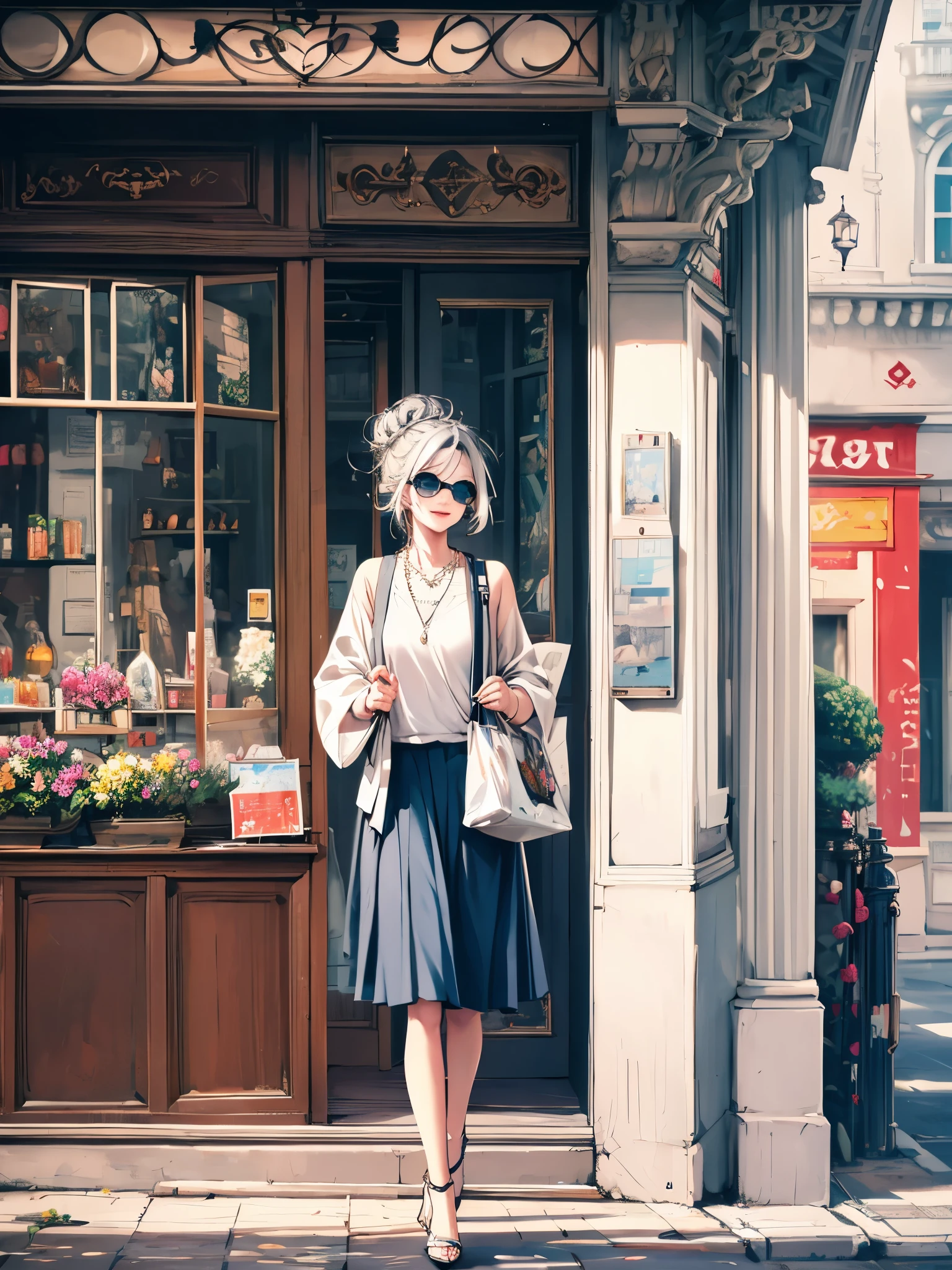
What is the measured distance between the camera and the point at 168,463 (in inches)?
187

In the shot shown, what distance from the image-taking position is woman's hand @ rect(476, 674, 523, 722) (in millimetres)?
3854

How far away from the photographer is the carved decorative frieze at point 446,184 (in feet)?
14.9

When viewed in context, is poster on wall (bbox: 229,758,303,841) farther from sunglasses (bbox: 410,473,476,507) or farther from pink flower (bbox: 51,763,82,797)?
sunglasses (bbox: 410,473,476,507)

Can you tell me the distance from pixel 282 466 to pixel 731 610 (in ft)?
6.25

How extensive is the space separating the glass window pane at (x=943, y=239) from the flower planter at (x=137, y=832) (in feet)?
35.1

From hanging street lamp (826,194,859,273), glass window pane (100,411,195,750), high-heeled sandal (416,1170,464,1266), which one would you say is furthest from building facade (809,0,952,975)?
high-heeled sandal (416,1170,464,1266)

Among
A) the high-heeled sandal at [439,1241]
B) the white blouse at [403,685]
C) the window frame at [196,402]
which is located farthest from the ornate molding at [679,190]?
the high-heeled sandal at [439,1241]

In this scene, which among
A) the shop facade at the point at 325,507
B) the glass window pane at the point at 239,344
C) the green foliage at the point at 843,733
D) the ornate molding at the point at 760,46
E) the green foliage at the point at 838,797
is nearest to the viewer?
the ornate molding at the point at 760,46

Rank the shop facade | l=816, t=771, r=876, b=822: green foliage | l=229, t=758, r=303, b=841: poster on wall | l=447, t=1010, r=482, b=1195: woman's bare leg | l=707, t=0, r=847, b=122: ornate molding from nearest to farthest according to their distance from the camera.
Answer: l=447, t=1010, r=482, b=1195: woman's bare leg
l=707, t=0, r=847, b=122: ornate molding
the shop facade
l=229, t=758, r=303, b=841: poster on wall
l=816, t=771, r=876, b=822: green foliage

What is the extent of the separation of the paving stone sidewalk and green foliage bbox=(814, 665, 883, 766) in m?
1.79

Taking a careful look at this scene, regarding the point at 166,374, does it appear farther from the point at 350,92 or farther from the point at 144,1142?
the point at 144,1142

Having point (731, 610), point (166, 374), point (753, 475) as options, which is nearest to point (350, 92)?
point (166, 374)

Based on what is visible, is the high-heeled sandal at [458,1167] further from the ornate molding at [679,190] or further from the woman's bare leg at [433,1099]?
the ornate molding at [679,190]

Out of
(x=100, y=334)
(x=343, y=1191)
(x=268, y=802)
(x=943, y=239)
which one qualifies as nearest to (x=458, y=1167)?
(x=343, y=1191)
